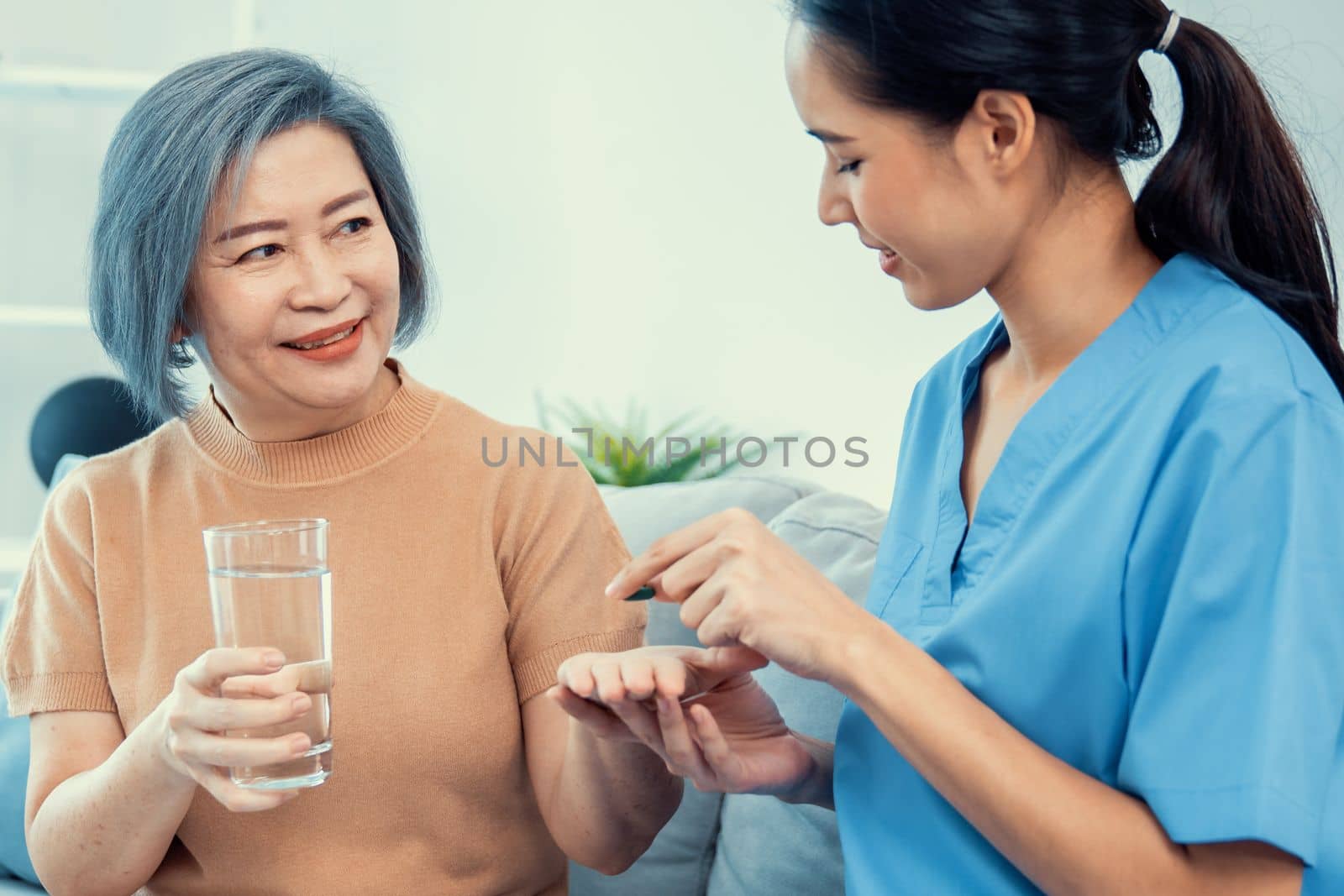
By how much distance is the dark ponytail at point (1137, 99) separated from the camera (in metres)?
0.96

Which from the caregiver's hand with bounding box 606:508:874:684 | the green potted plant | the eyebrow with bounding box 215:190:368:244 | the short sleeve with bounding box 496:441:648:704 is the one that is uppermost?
the eyebrow with bounding box 215:190:368:244

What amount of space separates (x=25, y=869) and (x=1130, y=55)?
1798 mm

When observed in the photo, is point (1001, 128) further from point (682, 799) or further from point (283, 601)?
point (682, 799)

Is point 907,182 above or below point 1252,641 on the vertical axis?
above

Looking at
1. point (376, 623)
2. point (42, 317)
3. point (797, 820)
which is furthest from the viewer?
point (42, 317)

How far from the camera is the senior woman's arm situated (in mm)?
1263

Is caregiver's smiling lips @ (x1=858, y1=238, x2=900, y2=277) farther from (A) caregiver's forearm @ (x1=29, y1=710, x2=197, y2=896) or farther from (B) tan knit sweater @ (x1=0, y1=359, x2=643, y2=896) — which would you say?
(A) caregiver's forearm @ (x1=29, y1=710, x2=197, y2=896)

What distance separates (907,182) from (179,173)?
739mm

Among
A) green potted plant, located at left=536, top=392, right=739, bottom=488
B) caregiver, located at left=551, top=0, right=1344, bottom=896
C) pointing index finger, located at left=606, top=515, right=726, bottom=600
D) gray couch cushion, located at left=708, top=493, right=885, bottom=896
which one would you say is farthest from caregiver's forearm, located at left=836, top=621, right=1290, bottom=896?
green potted plant, located at left=536, top=392, right=739, bottom=488

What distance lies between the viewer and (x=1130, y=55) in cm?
101

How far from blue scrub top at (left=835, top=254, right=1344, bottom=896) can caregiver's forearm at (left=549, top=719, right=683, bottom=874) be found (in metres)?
→ 0.23

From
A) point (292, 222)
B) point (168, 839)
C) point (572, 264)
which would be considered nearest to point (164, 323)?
point (292, 222)

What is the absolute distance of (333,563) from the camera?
139 centimetres

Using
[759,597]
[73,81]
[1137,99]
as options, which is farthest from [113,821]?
[73,81]
